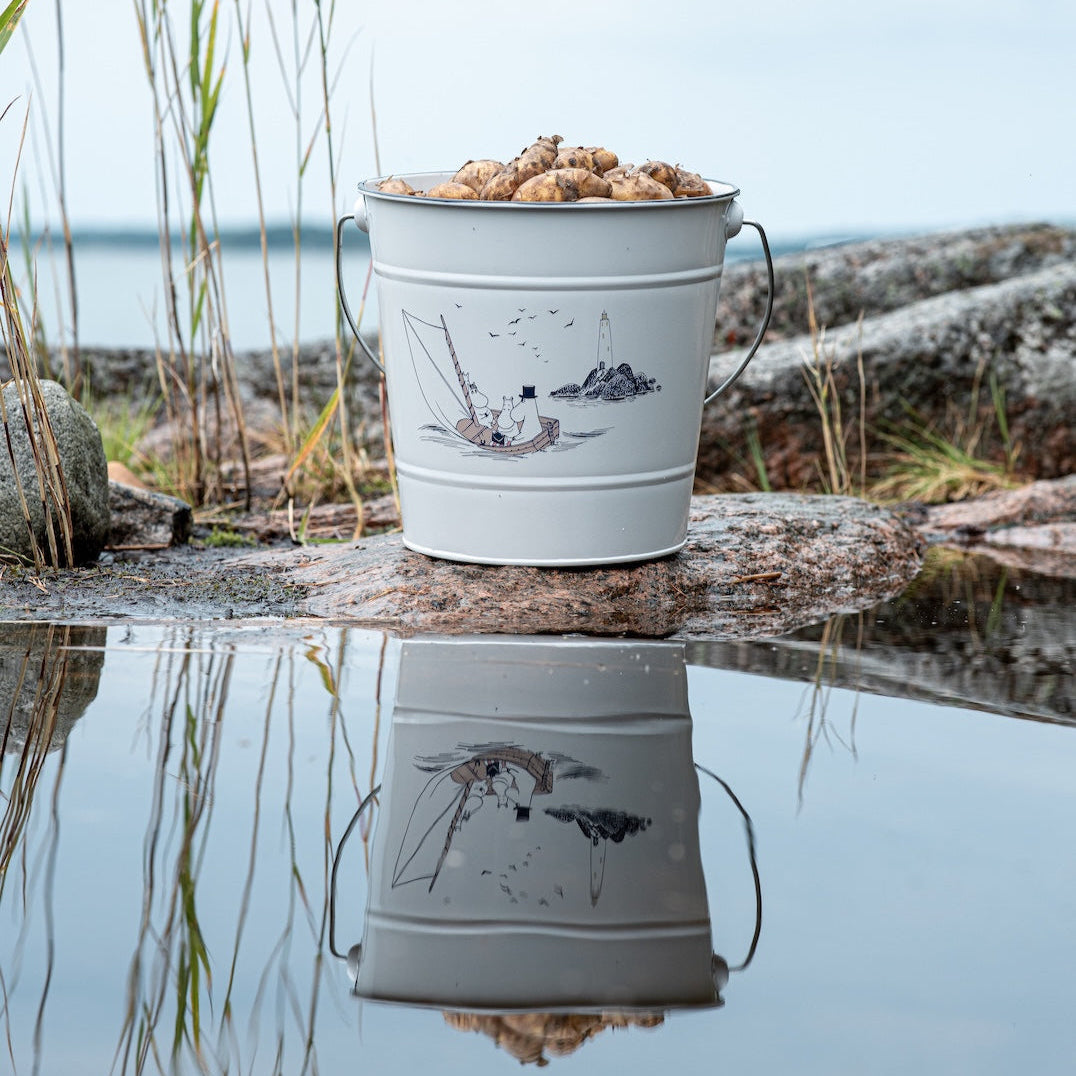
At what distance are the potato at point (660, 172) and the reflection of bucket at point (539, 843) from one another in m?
0.90

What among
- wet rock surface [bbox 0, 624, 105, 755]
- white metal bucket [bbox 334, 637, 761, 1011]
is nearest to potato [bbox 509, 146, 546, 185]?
white metal bucket [bbox 334, 637, 761, 1011]

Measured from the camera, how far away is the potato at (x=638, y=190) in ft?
7.46

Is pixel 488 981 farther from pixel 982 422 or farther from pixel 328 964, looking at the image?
pixel 982 422

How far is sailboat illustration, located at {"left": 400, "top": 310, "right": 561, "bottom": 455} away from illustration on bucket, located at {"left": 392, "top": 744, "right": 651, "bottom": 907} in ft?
2.40

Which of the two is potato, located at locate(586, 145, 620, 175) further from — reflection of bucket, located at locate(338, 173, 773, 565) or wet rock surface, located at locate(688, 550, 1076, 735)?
wet rock surface, located at locate(688, 550, 1076, 735)

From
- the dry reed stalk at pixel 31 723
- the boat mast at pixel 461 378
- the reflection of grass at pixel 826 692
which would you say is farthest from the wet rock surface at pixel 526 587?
the boat mast at pixel 461 378

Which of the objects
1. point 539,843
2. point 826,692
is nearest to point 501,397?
point 826,692

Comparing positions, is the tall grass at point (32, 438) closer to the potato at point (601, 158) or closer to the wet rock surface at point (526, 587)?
the wet rock surface at point (526, 587)

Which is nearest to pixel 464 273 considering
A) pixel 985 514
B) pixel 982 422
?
pixel 985 514

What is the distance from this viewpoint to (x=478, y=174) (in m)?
2.35

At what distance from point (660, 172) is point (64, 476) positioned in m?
1.32

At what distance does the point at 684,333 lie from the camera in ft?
7.73

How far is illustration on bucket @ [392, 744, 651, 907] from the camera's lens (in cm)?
145

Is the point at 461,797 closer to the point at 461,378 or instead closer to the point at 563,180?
the point at 461,378
